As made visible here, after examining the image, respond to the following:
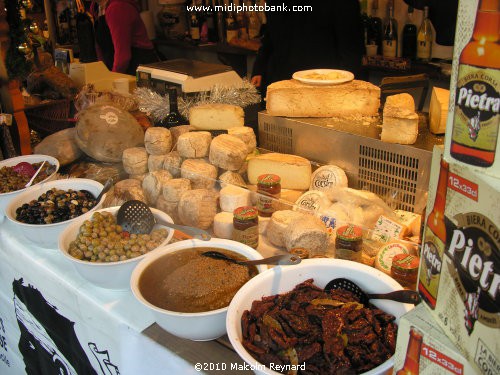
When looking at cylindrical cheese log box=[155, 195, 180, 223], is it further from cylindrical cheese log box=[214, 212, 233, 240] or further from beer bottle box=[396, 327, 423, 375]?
beer bottle box=[396, 327, 423, 375]

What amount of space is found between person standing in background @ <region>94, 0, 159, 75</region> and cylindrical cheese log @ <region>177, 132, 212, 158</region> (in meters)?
3.06

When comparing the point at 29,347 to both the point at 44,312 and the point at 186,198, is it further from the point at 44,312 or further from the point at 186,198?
the point at 186,198

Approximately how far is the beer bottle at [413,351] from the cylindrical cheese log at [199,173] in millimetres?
1196

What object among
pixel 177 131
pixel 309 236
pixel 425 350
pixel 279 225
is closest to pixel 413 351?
pixel 425 350

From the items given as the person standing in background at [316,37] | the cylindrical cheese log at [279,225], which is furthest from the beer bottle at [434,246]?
the person standing in background at [316,37]

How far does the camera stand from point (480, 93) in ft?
2.41

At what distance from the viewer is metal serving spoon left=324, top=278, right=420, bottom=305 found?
1118mm

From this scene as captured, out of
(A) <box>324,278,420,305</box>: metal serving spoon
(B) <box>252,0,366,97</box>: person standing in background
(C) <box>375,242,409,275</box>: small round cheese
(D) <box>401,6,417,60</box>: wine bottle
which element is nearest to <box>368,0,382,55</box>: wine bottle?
(D) <box>401,6,417,60</box>: wine bottle

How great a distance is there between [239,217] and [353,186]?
1.84 ft

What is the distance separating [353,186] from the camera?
1.92m

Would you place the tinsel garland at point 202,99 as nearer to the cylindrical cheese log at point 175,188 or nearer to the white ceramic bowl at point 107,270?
the cylindrical cheese log at point 175,188

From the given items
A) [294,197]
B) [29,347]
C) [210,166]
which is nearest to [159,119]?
[210,166]

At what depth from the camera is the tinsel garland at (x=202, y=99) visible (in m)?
2.56

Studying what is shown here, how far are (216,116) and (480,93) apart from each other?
1651mm
